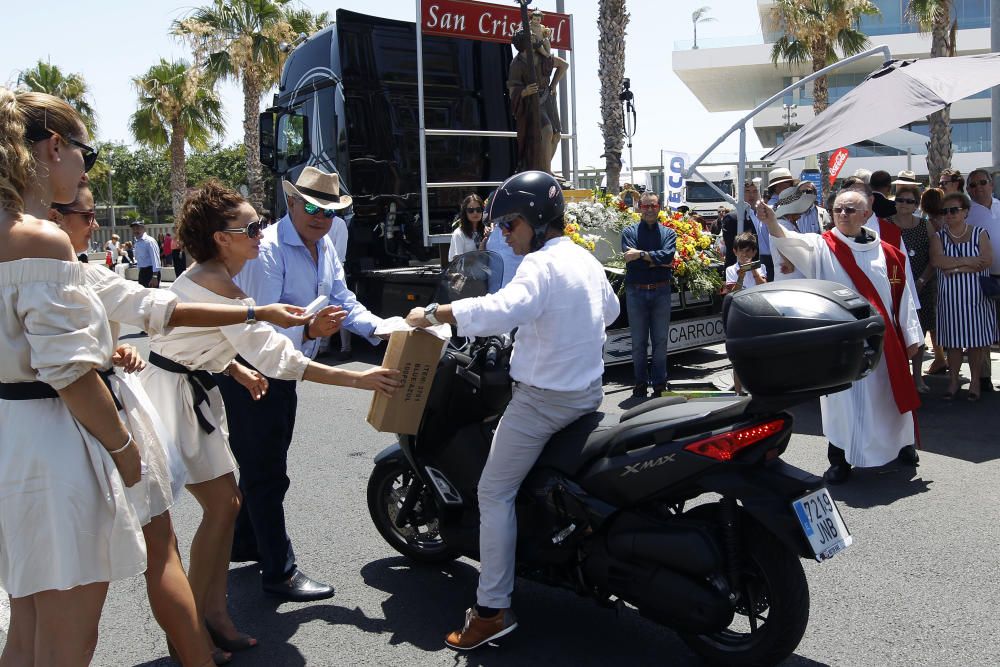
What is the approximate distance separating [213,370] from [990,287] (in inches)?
268

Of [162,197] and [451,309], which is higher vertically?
[162,197]

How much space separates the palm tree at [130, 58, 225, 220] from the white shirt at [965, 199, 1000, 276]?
27065mm

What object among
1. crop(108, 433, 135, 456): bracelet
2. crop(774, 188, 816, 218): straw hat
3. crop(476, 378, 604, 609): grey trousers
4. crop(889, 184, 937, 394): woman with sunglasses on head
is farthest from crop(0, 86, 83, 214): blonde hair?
crop(889, 184, 937, 394): woman with sunglasses on head

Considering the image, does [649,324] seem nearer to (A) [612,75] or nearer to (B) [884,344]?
(B) [884,344]

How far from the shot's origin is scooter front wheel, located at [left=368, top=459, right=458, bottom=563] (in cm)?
427

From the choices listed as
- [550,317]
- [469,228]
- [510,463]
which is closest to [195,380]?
[510,463]

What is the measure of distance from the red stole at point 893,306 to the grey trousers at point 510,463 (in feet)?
9.00

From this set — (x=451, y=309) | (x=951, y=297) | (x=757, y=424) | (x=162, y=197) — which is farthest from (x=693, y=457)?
(x=162, y=197)

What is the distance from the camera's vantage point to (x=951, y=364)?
7.80 metres

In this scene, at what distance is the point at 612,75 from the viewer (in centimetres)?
1579

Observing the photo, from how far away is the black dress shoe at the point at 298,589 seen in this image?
161 inches

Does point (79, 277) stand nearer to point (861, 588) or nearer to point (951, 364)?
point (861, 588)

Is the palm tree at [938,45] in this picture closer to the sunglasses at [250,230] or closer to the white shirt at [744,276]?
the white shirt at [744,276]

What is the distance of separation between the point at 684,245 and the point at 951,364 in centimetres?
265
